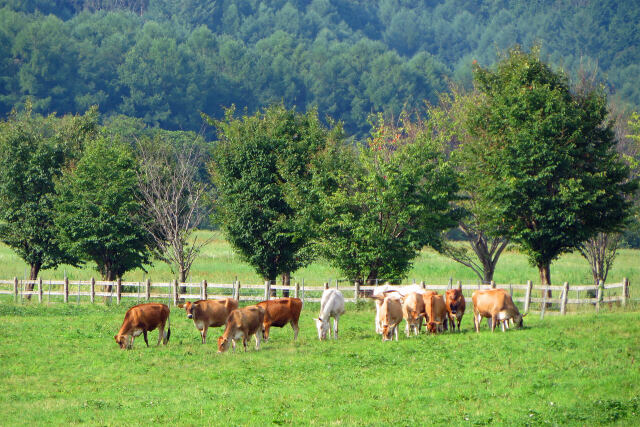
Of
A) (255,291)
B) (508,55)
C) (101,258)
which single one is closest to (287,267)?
(255,291)

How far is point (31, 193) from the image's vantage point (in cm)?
4578

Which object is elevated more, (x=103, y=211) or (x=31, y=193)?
(x=31, y=193)

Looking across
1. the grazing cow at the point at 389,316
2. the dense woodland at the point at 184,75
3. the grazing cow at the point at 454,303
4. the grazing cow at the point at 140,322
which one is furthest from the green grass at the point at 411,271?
the dense woodland at the point at 184,75

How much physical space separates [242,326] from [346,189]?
15.9 m

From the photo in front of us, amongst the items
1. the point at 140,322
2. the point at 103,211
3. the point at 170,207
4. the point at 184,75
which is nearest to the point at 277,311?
the point at 140,322

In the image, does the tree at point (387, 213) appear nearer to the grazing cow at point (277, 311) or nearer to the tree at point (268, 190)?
the tree at point (268, 190)

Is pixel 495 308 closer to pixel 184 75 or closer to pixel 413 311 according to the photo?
pixel 413 311

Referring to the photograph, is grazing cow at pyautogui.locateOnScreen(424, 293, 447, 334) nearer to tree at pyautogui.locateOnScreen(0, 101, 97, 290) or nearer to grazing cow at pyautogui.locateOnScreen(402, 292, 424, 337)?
grazing cow at pyautogui.locateOnScreen(402, 292, 424, 337)

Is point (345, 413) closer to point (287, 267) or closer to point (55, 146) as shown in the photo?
point (287, 267)

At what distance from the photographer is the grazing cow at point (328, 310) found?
87.1ft

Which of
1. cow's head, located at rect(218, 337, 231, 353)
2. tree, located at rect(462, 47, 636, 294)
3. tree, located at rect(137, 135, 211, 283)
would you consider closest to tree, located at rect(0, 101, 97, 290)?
tree, located at rect(137, 135, 211, 283)

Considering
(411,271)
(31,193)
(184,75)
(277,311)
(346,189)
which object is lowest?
(277,311)

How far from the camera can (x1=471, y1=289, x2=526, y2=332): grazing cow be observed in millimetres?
25703

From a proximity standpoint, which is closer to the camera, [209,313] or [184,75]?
[209,313]
